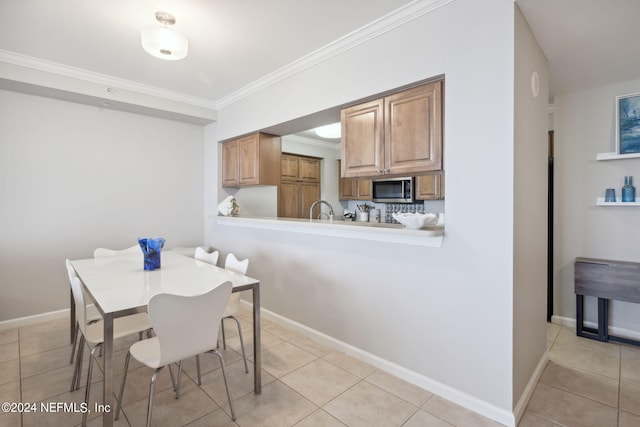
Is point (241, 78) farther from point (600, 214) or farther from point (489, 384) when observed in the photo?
point (600, 214)

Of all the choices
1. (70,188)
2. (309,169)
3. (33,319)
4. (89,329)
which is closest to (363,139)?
(89,329)

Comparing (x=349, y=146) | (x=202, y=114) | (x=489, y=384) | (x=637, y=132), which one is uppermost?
(x=202, y=114)

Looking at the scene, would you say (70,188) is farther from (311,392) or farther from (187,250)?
(311,392)

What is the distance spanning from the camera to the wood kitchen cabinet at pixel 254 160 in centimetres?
371

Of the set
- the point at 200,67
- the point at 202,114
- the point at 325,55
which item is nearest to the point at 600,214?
the point at 325,55

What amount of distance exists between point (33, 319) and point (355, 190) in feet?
15.6

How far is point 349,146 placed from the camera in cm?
261

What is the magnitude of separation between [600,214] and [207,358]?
381 centimetres

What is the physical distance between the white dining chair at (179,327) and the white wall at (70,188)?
8.12 ft

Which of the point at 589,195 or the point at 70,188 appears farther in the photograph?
the point at 70,188

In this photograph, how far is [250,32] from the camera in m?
2.47

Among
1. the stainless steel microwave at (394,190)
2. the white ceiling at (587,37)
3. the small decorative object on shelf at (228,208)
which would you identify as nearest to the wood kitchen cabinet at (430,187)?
the stainless steel microwave at (394,190)

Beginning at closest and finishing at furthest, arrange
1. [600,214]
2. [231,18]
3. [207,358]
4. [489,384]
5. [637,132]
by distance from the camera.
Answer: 1. [489,384]
2. [231,18]
3. [207,358]
4. [637,132]
5. [600,214]

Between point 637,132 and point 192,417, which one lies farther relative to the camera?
point 637,132
